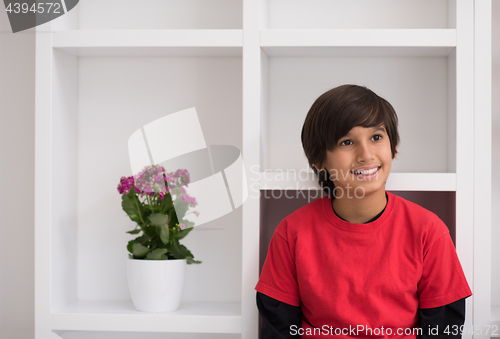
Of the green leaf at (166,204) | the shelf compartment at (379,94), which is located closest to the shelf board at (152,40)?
the shelf compartment at (379,94)

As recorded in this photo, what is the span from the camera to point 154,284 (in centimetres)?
103

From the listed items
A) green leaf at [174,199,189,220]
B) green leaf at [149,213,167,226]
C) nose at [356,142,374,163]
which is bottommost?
green leaf at [149,213,167,226]

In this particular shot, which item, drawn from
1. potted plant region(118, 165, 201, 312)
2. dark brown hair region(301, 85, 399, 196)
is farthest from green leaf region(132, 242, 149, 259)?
dark brown hair region(301, 85, 399, 196)

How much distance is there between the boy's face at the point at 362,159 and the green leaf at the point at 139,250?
51cm

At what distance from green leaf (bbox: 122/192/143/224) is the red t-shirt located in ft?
1.18

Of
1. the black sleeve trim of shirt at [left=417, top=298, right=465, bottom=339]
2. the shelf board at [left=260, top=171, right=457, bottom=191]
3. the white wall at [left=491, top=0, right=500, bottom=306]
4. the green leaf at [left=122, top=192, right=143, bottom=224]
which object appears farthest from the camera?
the white wall at [left=491, top=0, right=500, bottom=306]

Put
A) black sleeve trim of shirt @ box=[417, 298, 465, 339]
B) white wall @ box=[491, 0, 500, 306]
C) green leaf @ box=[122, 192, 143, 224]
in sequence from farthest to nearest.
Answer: white wall @ box=[491, 0, 500, 306], green leaf @ box=[122, 192, 143, 224], black sleeve trim of shirt @ box=[417, 298, 465, 339]

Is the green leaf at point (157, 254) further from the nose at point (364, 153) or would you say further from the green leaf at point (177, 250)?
the nose at point (364, 153)

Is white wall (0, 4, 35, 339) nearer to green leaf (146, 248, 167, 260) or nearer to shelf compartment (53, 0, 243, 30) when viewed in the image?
shelf compartment (53, 0, 243, 30)

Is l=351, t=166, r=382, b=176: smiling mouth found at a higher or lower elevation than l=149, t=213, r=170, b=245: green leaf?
higher

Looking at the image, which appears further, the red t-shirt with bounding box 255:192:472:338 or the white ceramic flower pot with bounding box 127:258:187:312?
the white ceramic flower pot with bounding box 127:258:187:312

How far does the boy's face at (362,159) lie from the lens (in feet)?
2.87

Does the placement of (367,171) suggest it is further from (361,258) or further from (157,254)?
(157,254)

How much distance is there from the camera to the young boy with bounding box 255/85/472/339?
0.87 metres
